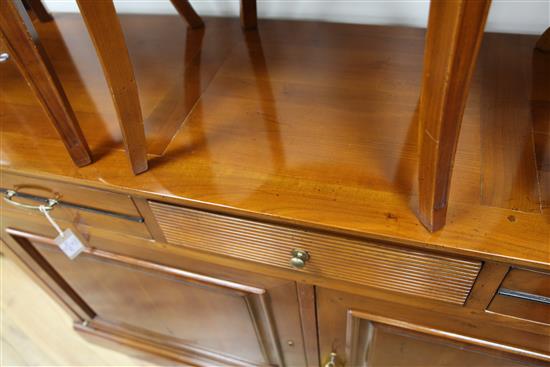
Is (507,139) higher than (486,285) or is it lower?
higher

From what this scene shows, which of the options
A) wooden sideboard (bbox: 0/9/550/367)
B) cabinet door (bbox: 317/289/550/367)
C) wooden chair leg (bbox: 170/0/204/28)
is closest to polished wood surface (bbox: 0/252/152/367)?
wooden sideboard (bbox: 0/9/550/367)

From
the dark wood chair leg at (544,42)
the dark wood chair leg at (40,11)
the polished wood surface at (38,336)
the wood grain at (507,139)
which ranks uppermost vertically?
the dark wood chair leg at (40,11)

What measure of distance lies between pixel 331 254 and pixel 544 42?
1.66 ft

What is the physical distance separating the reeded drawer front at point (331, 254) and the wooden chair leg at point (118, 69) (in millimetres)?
98

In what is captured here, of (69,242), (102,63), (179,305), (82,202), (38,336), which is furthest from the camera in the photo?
(38,336)

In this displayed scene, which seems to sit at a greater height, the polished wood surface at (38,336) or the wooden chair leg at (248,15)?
the wooden chair leg at (248,15)

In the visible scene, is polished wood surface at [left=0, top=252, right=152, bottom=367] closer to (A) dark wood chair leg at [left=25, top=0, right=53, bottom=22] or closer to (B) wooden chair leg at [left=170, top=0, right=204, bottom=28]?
(A) dark wood chair leg at [left=25, top=0, right=53, bottom=22]

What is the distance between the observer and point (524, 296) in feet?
1.78

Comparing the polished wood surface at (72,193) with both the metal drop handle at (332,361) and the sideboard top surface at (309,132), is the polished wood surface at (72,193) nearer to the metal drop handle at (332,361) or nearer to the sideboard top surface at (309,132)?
the sideboard top surface at (309,132)

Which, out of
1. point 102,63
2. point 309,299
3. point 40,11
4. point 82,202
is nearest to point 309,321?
point 309,299

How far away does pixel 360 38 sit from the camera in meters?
0.81

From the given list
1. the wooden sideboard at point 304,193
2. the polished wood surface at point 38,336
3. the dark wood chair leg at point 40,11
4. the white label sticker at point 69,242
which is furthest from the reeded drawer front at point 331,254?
the polished wood surface at point 38,336

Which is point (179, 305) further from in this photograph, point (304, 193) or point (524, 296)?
point (524, 296)

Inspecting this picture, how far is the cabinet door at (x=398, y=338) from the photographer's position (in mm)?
663
